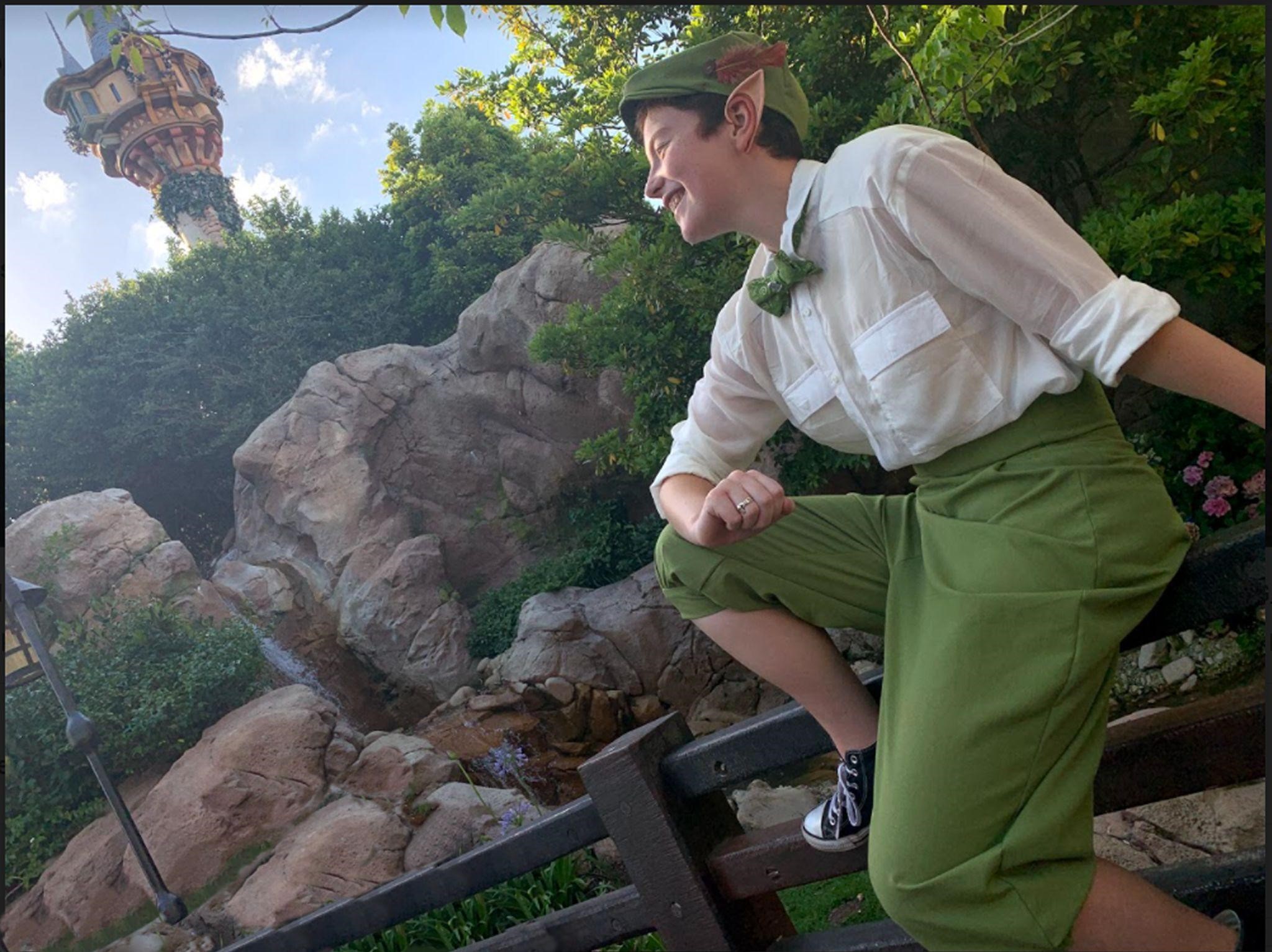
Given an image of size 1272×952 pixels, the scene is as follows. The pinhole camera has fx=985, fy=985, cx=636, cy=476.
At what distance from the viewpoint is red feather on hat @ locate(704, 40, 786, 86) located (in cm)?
137

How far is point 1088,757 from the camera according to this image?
110 cm

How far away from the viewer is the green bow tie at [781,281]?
1313 millimetres

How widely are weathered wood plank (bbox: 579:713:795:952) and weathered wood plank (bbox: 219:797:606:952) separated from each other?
Answer: 0.22ft

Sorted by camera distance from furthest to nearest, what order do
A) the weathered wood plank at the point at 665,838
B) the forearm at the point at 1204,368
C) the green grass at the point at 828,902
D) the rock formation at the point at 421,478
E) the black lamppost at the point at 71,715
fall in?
the rock formation at the point at 421,478
the black lamppost at the point at 71,715
the green grass at the point at 828,902
the weathered wood plank at the point at 665,838
the forearm at the point at 1204,368

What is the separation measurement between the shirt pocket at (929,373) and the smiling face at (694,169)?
0.29m

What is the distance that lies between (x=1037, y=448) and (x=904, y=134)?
16.6 inches

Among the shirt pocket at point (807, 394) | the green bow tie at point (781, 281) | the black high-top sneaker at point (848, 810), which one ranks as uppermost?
the green bow tie at point (781, 281)

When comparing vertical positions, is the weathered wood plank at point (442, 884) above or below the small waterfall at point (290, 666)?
below

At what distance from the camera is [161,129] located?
4.95 meters

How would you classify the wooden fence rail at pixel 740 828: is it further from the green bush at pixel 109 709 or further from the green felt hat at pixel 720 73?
the green bush at pixel 109 709

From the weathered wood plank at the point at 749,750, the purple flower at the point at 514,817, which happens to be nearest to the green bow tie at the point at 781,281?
the weathered wood plank at the point at 749,750

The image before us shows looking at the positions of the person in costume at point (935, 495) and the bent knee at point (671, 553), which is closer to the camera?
the person in costume at point (935, 495)

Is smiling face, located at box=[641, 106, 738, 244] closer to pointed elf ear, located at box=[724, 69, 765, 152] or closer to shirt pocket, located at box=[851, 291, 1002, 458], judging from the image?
pointed elf ear, located at box=[724, 69, 765, 152]

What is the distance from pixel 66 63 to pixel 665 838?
4.41 m
